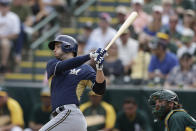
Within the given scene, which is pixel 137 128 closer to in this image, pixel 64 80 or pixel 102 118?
pixel 102 118

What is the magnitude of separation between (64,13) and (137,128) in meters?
4.19

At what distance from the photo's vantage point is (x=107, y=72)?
11.2 metres

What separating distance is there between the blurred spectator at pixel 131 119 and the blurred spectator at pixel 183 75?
2.42ft

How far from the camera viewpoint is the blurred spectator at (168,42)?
1117 cm

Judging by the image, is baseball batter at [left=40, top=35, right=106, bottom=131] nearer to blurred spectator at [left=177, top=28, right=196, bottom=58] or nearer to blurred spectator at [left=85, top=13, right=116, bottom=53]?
blurred spectator at [left=177, top=28, right=196, bottom=58]

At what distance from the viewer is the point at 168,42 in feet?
38.2

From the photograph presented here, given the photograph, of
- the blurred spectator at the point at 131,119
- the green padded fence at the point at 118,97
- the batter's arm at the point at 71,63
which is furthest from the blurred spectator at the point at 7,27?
the batter's arm at the point at 71,63

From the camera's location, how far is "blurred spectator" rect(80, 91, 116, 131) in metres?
10.8

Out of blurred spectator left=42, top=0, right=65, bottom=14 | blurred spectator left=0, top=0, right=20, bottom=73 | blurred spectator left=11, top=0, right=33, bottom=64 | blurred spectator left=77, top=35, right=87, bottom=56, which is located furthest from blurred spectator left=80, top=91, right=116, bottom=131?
blurred spectator left=42, top=0, right=65, bottom=14

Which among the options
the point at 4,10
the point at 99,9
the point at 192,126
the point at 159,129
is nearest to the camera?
the point at 192,126

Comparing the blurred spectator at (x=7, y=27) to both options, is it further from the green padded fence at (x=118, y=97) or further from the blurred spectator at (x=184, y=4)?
the blurred spectator at (x=184, y=4)

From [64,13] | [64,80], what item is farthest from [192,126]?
[64,13]

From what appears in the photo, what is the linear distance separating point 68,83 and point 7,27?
6.02m

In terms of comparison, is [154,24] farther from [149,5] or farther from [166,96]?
[166,96]
